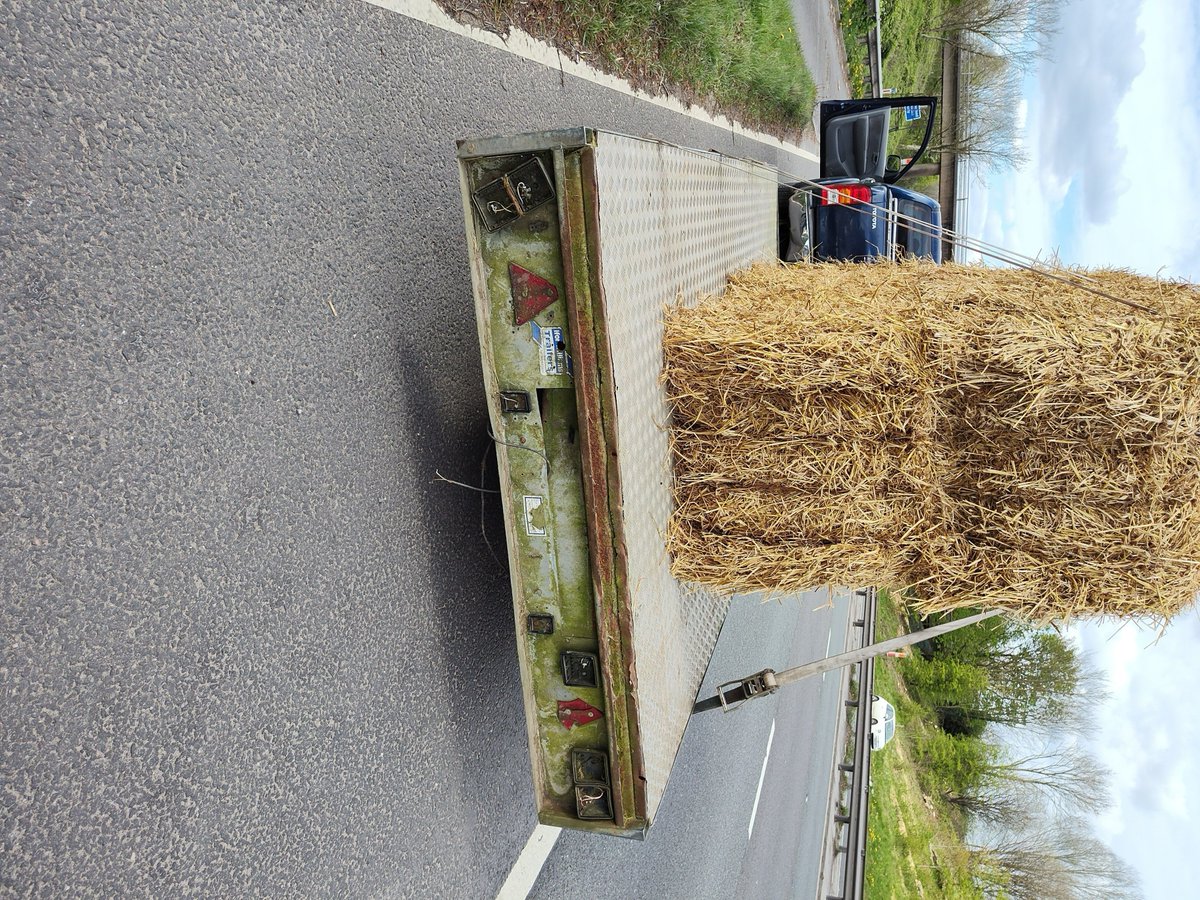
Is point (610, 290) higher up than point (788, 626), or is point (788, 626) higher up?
point (610, 290)

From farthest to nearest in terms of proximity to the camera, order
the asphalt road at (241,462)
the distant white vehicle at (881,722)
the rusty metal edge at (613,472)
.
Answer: the distant white vehicle at (881,722)
the rusty metal edge at (613,472)
the asphalt road at (241,462)

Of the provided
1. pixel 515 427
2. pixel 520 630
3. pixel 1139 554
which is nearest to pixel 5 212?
pixel 515 427

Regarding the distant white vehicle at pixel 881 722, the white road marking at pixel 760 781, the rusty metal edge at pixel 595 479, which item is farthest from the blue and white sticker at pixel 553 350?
the distant white vehicle at pixel 881 722

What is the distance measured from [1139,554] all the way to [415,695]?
324 cm

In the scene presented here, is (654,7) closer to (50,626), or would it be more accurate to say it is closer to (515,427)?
(515,427)

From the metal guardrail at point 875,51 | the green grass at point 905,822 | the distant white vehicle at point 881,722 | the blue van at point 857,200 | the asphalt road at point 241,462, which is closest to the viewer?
the asphalt road at point 241,462

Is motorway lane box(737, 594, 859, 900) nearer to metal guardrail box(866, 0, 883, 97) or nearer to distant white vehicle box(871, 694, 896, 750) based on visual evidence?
distant white vehicle box(871, 694, 896, 750)

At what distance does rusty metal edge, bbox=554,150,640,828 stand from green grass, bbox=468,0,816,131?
2.18 metres

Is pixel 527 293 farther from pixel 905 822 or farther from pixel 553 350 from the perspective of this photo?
pixel 905 822

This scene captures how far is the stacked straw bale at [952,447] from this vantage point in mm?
3145

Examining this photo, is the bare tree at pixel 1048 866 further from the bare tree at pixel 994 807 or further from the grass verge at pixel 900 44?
the grass verge at pixel 900 44

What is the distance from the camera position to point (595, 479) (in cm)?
303

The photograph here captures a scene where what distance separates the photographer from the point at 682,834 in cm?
→ 707

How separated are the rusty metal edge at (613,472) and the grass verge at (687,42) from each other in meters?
1.91
